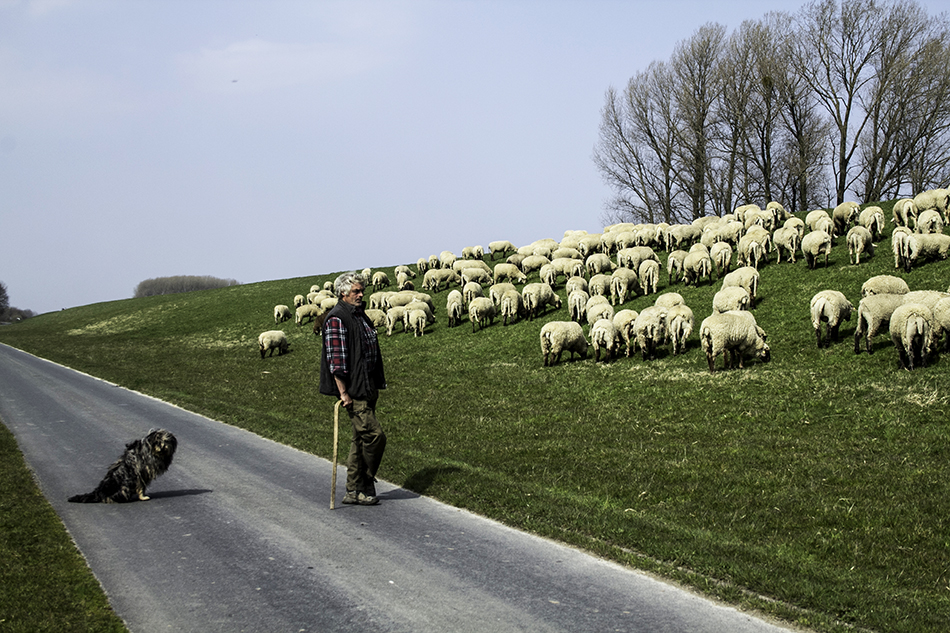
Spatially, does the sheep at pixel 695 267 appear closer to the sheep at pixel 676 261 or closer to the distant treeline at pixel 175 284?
the sheep at pixel 676 261

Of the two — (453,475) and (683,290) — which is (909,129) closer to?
(683,290)

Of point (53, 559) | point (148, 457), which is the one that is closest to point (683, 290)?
point (148, 457)

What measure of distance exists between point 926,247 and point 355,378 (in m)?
25.2

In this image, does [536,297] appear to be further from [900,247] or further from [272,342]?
[900,247]

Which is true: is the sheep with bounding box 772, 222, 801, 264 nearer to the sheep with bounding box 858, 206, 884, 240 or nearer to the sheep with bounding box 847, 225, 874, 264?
the sheep with bounding box 847, 225, 874, 264

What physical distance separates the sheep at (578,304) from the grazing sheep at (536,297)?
3.45 metres

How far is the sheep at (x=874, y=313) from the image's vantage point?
1884 centimetres

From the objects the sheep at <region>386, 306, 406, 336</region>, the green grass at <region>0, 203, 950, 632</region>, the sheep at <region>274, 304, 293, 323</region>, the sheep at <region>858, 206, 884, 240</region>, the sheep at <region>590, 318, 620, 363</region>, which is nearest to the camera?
the green grass at <region>0, 203, 950, 632</region>

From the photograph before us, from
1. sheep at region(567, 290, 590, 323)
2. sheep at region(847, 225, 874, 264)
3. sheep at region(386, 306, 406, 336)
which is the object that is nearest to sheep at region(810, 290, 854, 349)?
sheep at region(847, 225, 874, 264)

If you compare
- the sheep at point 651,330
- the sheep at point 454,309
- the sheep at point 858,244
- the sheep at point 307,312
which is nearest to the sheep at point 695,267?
the sheep at point 858,244

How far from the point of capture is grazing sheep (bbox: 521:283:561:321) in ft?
110

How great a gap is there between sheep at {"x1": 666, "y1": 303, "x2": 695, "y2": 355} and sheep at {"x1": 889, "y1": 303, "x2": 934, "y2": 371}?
6496 mm

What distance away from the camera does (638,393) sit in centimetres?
1841

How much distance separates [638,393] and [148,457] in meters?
12.4
